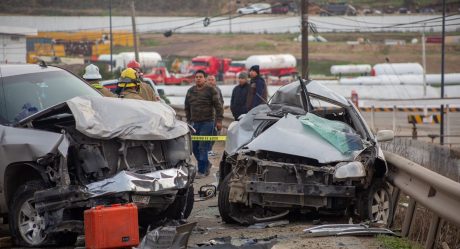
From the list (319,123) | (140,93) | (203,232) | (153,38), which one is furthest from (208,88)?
(153,38)

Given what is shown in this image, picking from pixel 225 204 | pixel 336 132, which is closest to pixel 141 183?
pixel 225 204

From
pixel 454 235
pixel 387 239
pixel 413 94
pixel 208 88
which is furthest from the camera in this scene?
pixel 413 94

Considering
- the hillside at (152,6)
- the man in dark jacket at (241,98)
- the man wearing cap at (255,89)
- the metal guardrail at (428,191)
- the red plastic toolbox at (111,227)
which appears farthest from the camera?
the hillside at (152,6)

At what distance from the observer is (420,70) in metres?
58.2

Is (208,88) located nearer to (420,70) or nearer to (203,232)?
(203,232)

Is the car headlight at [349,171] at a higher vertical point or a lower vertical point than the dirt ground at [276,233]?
higher

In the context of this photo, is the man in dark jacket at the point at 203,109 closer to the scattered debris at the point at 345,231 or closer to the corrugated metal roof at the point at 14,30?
the scattered debris at the point at 345,231

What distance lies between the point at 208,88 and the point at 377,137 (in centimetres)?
556

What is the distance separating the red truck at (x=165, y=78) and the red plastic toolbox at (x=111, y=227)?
183 ft

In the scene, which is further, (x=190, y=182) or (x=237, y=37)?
(x=237, y=37)

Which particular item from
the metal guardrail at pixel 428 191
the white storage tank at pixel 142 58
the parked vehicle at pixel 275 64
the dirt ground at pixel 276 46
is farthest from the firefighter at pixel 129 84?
the dirt ground at pixel 276 46

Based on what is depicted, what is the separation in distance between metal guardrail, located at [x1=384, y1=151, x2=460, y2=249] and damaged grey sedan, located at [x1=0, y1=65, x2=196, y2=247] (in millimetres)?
2194

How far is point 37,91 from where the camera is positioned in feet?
32.0

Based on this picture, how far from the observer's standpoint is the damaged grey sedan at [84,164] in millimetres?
8289
